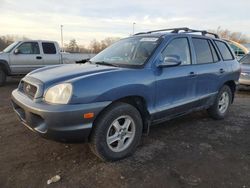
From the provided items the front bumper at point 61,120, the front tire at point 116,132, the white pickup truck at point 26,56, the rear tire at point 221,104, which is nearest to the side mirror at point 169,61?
the front tire at point 116,132

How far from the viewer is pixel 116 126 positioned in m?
3.38

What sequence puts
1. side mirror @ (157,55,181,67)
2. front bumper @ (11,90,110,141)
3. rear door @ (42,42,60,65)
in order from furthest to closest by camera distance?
rear door @ (42,42,60,65)
side mirror @ (157,55,181,67)
front bumper @ (11,90,110,141)

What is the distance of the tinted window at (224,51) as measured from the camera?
5.43 m

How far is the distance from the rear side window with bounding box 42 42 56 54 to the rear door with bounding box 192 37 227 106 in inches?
301

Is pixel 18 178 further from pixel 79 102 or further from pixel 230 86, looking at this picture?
pixel 230 86

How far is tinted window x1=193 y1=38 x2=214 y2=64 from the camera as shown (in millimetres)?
4680

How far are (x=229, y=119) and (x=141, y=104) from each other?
294cm

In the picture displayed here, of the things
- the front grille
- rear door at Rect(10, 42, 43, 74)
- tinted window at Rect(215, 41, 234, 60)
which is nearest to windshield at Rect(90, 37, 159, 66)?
the front grille

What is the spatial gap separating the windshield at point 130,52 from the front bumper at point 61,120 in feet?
3.44

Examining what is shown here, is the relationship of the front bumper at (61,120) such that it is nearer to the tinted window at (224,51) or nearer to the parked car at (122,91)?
the parked car at (122,91)

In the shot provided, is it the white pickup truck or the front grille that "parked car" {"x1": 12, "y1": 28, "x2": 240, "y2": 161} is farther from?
the white pickup truck

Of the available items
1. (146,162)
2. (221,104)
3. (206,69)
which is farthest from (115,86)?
(221,104)

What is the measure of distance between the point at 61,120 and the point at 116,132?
840 mm

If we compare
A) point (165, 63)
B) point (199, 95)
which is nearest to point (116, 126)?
point (165, 63)
